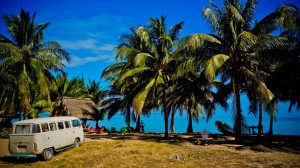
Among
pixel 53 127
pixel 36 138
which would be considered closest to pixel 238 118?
pixel 53 127

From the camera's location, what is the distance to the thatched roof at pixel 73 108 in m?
22.1

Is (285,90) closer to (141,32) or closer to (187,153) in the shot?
(187,153)

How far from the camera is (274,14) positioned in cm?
1177

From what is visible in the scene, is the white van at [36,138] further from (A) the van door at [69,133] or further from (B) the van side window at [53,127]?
(A) the van door at [69,133]

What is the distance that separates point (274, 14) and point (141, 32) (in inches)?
375

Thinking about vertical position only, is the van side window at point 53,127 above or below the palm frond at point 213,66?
below

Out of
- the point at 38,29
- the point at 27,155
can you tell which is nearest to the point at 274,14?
the point at 27,155

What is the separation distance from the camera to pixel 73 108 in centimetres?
2242

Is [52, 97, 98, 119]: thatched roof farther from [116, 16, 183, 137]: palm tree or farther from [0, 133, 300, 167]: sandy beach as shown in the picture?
[0, 133, 300, 167]: sandy beach

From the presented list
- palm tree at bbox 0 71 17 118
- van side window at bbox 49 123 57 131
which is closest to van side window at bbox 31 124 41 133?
van side window at bbox 49 123 57 131

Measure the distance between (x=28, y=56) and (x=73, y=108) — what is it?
739 cm

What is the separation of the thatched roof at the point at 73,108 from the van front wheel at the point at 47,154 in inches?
482

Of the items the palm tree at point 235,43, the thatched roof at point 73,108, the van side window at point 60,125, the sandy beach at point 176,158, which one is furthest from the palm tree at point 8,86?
the palm tree at point 235,43

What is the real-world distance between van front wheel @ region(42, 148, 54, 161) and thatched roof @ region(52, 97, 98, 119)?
12232mm
